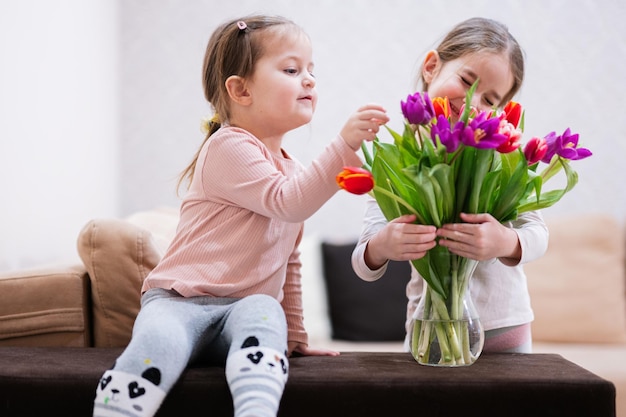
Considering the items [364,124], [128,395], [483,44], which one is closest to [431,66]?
[483,44]

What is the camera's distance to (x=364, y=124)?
1.24 meters

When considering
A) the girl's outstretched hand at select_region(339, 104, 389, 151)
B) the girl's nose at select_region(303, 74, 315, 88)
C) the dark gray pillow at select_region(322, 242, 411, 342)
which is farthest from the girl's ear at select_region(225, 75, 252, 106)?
the dark gray pillow at select_region(322, 242, 411, 342)

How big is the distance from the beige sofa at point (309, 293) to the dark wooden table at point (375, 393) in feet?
1.18

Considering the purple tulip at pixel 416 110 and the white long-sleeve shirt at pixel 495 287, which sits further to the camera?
the white long-sleeve shirt at pixel 495 287

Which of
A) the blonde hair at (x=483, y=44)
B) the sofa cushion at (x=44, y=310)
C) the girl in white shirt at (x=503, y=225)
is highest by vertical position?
the blonde hair at (x=483, y=44)

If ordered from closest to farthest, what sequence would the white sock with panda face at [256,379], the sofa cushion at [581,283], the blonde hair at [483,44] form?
the white sock with panda face at [256,379] → the blonde hair at [483,44] → the sofa cushion at [581,283]

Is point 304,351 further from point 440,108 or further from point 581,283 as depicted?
point 581,283

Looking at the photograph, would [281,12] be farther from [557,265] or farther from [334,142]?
[334,142]

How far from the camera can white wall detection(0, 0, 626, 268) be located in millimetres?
2936

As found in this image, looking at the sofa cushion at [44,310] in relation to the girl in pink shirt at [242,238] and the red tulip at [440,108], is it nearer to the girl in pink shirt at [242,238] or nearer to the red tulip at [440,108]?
the girl in pink shirt at [242,238]

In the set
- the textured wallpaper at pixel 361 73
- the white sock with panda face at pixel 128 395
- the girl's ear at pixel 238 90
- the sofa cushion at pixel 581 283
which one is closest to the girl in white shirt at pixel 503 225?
the girl's ear at pixel 238 90

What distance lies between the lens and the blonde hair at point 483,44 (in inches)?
58.7

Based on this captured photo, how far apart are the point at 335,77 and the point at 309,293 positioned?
35.1 inches

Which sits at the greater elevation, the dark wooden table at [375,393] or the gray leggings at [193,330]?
the gray leggings at [193,330]
